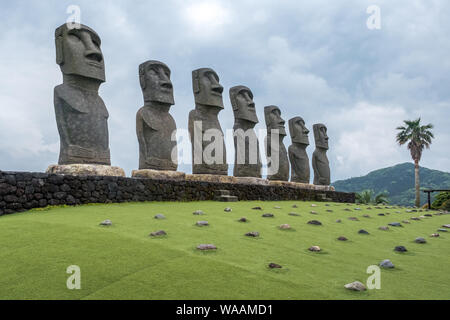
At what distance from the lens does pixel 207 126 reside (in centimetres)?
1378

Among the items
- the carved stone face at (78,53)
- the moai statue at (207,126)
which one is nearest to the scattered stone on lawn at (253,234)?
the carved stone face at (78,53)

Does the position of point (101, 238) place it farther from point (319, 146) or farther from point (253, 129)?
point (319, 146)

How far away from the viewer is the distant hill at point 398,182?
61344 mm

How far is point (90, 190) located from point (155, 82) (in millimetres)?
5013

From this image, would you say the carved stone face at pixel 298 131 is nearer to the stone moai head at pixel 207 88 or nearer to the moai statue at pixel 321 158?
the moai statue at pixel 321 158

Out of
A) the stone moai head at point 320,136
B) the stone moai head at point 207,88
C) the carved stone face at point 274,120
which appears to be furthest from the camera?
the stone moai head at point 320,136

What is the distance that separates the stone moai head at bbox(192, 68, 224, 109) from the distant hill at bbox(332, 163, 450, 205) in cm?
5064

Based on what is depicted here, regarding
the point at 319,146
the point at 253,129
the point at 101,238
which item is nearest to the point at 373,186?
the point at 319,146

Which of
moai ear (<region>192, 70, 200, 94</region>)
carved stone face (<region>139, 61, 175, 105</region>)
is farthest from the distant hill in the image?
carved stone face (<region>139, 61, 175, 105</region>)

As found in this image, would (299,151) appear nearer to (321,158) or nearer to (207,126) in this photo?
(321,158)

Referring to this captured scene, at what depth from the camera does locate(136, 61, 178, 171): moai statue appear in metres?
12.1

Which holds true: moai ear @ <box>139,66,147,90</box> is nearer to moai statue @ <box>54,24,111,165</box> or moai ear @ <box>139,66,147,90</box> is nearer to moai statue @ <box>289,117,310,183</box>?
moai statue @ <box>54,24,111,165</box>

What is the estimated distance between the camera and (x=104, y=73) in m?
10.6

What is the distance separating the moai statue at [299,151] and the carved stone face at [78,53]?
37.6ft
